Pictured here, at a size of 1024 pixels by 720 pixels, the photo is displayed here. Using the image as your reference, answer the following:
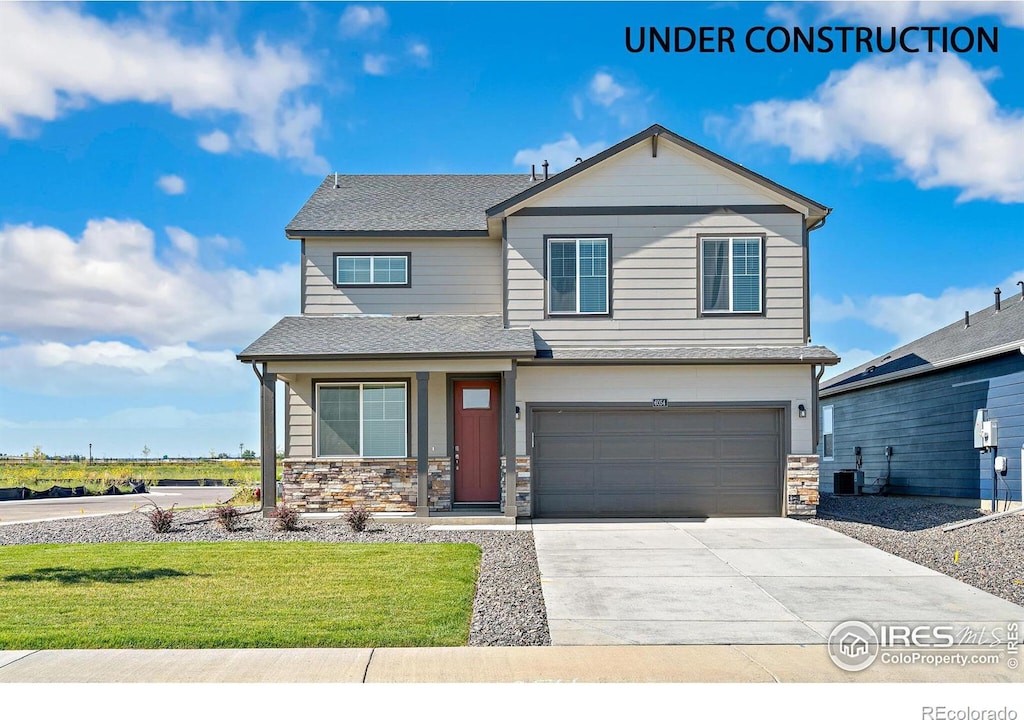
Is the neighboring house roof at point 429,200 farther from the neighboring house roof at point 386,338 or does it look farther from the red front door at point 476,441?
the red front door at point 476,441

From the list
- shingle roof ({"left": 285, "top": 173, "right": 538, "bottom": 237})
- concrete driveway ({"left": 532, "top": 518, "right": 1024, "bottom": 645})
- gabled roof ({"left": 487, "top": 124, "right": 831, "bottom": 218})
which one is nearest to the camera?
concrete driveway ({"left": 532, "top": 518, "right": 1024, "bottom": 645})

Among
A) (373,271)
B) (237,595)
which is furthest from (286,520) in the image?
(373,271)

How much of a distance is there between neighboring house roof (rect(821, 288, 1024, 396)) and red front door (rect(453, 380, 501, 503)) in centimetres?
909

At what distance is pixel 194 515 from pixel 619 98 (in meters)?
11.1

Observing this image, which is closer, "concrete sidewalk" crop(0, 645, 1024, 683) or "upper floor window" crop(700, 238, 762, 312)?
"concrete sidewalk" crop(0, 645, 1024, 683)

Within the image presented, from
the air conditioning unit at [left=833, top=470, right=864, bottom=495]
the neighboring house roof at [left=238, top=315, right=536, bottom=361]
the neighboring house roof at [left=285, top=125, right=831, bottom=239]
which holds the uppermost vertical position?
the neighboring house roof at [left=285, top=125, right=831, bottom=239]

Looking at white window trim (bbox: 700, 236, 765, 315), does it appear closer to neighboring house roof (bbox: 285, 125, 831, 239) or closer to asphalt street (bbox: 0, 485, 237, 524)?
neighboring house roof (bbox: 285, 125, 831, 239)

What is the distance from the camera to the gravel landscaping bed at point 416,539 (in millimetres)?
7918

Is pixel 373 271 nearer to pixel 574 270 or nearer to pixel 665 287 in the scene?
pixel 574 270

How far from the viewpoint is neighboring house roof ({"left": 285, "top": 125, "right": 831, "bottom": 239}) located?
1600 cm

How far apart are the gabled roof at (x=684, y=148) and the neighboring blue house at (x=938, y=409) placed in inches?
176

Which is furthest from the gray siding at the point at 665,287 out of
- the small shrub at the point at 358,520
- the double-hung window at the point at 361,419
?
the small shrub at the point at 358,520

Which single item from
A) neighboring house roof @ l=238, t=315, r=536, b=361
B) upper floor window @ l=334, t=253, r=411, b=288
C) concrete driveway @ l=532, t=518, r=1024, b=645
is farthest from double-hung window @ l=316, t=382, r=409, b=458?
concrete driveway @ l=532, t=518, r=1024, b=645

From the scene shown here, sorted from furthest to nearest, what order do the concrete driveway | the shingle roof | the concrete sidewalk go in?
the shingle roof
the concrete driveway
the concrete sidewalk
